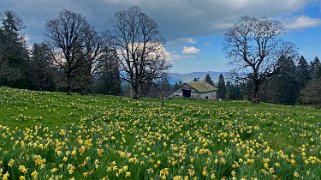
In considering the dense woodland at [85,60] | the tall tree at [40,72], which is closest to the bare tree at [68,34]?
the dense woodland at [85,60]

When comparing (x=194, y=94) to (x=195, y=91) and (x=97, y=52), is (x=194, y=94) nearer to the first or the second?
(x=195, y=91)

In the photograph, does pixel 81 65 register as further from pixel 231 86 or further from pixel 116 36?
pixel 231 86

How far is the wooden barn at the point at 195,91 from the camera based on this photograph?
3974 inches

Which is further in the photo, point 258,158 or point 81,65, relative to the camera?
point 81,65

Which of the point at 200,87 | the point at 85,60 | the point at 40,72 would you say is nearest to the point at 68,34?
the point at 85,60

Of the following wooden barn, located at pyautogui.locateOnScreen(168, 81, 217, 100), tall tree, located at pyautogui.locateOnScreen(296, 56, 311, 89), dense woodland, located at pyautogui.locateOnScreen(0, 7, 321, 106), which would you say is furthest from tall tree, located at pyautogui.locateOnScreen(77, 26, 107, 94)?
tall tree, located at pyautogui.locateOnScreen(296, 56, 311, 89)

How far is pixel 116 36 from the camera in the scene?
171ft

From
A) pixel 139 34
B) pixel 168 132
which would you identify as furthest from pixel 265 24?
pixel 168 132

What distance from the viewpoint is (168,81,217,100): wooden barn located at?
10094 centimetres

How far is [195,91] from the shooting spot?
10094cm

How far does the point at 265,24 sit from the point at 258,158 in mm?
48227

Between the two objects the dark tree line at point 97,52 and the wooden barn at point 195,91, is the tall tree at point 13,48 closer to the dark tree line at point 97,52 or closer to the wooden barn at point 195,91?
the dark tree line at point 97,52

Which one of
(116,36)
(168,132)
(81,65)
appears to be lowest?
(168,132)

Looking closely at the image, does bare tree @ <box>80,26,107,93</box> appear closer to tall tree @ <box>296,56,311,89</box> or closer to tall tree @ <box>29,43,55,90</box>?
tall tree @ <box>29,43,55,90</box>
